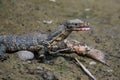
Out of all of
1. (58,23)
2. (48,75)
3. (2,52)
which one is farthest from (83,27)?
(58,23)

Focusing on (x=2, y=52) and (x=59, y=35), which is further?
(x=59, y=35)

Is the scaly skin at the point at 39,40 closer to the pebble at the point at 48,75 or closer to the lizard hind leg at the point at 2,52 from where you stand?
the lizard hind leg at the point at 2,52

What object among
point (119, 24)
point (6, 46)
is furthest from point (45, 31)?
point (119, 24)

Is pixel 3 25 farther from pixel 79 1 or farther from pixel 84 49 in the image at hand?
pixel 79 1


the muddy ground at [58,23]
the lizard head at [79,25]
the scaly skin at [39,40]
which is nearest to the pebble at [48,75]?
the muddy ground at [58,23]

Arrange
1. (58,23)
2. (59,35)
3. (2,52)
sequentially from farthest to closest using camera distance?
(58,23), (59,35), (2,52)

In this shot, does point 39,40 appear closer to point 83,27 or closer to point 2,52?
point 2,52

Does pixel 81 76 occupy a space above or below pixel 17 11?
below
